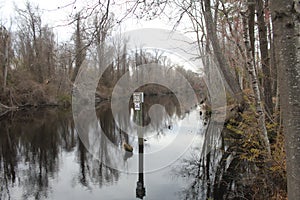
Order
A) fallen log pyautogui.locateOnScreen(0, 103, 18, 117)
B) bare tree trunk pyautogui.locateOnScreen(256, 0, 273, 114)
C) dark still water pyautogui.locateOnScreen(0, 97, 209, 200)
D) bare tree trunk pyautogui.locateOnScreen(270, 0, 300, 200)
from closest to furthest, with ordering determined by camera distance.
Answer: bare tree trunk pyautogui.locateOnScreen(270, 0, 300, 200)
bare tree trunk pyautogui.locateOnScreen(256, 0, 273, 114)
dark still water pyautogui.locateOnScreen(0, 97, 209, 200)
fallen log pyautogui.locateOnScreen(0, 103, 18, 117)

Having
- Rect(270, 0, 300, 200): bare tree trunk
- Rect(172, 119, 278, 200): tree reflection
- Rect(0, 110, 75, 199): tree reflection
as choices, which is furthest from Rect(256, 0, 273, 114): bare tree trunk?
Rect(0, 110, 75, 199): tree reflection

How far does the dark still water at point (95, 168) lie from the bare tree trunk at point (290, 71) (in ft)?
13.4

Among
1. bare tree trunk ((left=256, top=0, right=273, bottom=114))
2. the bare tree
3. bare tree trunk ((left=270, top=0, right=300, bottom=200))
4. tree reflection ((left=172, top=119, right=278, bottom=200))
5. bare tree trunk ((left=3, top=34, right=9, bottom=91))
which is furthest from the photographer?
the bare tree

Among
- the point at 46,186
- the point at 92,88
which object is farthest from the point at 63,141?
the point at 92,88

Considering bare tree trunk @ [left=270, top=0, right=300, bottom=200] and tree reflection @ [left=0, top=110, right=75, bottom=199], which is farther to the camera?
tree reflection @ [left=0, top=110, right=75, bottom=199]

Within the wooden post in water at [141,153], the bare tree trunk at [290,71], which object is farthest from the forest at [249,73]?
the wooden post in water at [141,153]

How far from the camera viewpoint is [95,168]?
23.4 ft

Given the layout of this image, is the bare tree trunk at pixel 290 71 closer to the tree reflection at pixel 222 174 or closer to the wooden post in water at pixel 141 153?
the tree reflection at pixel 222 174

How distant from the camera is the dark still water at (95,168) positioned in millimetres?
5496

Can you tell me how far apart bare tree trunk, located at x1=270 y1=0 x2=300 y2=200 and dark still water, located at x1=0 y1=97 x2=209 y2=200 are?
160 inches

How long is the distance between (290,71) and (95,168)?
260 inches

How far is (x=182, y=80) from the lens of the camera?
46.7 ft

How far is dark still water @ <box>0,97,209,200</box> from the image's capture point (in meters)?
5.50

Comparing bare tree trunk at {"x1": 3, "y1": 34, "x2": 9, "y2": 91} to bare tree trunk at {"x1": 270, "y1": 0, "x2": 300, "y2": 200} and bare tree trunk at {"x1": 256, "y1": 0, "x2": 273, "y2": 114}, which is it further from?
bare tree trunk at {"x1": 270, "y1": 0, "x2": 300, "y2": 200}
